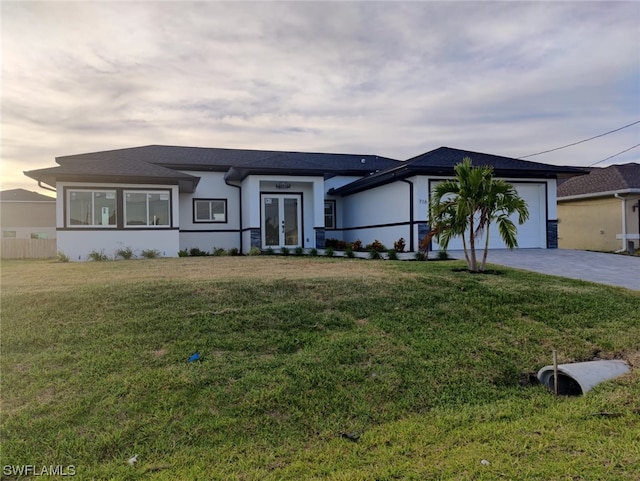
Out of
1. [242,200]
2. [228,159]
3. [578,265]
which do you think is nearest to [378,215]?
[242,200]

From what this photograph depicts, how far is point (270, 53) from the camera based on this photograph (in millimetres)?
10703

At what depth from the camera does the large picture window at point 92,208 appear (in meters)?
15.0

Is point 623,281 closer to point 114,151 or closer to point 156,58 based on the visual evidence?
point 156,58

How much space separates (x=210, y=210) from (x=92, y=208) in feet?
15.9

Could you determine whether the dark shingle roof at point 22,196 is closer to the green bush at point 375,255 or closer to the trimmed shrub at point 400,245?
the trimmed shrub at point 400,245

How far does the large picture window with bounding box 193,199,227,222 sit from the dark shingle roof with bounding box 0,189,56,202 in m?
19.9

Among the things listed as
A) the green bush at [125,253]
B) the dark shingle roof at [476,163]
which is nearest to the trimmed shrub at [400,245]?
the dark shingle roof at [476,163]

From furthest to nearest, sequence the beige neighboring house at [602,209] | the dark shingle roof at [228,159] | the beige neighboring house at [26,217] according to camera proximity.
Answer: the beige neighboring house at [26,217]
the beige neighboring house at [602,209]
the dark shingle roof at [228,159]

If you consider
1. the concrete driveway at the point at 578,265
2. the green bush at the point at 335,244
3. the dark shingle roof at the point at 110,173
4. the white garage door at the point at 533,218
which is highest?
the dark shingle roof at the point at 110,173

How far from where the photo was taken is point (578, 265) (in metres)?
11.0

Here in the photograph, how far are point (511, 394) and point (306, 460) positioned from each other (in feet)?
7.53

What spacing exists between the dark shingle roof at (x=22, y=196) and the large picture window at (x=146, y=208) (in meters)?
21.1

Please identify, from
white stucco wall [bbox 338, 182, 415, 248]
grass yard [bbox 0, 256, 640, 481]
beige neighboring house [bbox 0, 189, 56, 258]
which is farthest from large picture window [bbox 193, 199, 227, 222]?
beige neighboring house [bbox 0, 189, 56, 258]

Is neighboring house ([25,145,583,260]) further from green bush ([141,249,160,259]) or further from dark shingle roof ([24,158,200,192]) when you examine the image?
green bush ([141,249,160,259])
